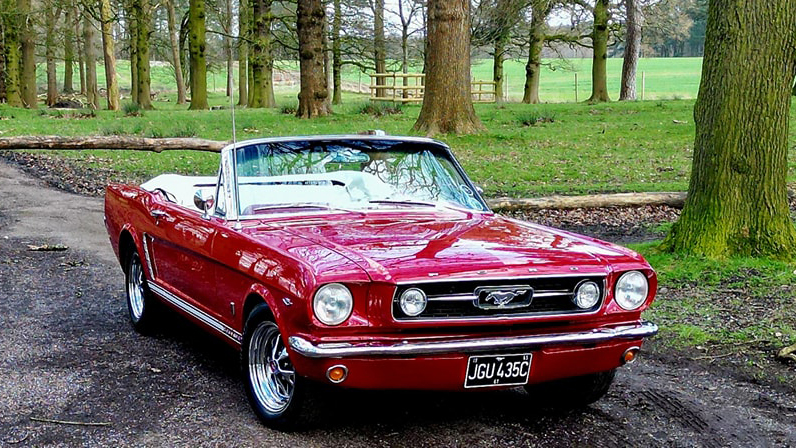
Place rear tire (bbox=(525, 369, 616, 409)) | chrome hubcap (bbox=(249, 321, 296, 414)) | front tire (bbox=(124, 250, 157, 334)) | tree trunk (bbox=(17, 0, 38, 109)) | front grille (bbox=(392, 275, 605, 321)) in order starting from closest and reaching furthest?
front grille (bbox=(392, 275, 605, 321)) < chrome hubcap (bbox=(249, 321, 296, 414)) < rear tire (bbox=(525, 369, 616, 409)) < front tire (bbox=(124, 250, 157, 334)) < tree trunk (bbox=(17, 0, 38, 109))

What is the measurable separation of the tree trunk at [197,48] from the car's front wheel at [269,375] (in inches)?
1153

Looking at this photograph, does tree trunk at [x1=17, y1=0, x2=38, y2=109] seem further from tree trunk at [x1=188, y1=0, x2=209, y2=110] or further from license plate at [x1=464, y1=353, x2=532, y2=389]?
license plate at [x1=464, y1=353, x2=532, y2=389]

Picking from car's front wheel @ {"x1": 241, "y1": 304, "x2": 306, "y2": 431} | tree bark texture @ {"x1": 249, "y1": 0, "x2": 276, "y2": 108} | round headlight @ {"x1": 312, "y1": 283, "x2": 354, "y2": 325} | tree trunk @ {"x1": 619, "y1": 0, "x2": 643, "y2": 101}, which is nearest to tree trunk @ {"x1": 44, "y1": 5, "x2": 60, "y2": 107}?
tree bark texture @ {"x1": 249, "y1": 0, "x2": 276, "y2": 108}

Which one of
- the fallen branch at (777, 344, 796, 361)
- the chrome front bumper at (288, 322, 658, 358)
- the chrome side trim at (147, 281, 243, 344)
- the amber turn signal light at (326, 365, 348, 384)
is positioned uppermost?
the chrome front bumper at (288, 322, 658, 358)

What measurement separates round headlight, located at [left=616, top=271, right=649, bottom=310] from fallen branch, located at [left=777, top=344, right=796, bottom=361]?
1769 millimetres

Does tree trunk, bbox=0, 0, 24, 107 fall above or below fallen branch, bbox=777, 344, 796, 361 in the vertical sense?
above

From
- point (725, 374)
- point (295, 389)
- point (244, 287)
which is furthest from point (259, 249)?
point (725, 374)

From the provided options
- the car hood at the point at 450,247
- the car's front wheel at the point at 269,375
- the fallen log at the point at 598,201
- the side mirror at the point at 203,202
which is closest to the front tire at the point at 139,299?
the side mirror at the point at 203,202

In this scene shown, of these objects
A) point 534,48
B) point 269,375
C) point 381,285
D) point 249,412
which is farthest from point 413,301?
Answer: point 534,48

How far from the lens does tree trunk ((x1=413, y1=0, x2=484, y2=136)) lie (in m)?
17.9

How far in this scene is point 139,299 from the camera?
6.71m

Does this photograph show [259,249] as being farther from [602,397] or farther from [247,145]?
[602,397]

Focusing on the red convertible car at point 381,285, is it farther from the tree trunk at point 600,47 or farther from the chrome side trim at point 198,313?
the tree trunk at point 600,47

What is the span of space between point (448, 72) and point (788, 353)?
42.6ft
